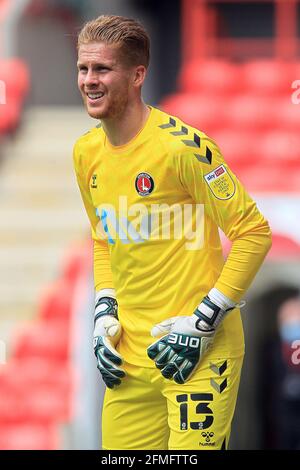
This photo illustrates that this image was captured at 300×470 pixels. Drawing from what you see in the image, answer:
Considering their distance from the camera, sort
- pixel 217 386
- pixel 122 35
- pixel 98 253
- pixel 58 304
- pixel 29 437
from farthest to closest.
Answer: pixel 58 304 → pixel 29 437 → pixel 98 253 → pixel 217 386 → pixel 122 35

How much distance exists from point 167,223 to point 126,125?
0.31 meters

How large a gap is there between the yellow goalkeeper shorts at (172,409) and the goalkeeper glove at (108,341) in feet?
0.15

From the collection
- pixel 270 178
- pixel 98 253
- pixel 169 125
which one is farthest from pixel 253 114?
pixel 169 125

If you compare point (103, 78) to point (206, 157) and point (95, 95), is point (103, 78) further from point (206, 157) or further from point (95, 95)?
point (206, 157)

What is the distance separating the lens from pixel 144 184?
439 centimetres

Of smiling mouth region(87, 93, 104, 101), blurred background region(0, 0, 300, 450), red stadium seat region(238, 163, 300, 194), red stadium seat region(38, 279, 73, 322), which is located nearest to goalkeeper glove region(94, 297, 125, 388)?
smiling mouth region(87, 93, 104, 101)

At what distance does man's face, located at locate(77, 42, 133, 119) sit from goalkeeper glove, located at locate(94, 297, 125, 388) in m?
0.63

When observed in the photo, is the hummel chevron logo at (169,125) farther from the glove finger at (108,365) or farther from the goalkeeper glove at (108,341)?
the glove finger at (108,365)

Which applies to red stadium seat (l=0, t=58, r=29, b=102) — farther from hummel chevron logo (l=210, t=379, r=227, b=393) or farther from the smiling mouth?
hummel chevron logo (l=210, t=379, r=227, b=393)

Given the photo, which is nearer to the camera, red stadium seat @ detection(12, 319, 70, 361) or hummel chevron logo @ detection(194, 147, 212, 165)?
hummel chevron logo @ detection(194, 147, 212, 165)

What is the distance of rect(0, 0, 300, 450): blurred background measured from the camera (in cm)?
891

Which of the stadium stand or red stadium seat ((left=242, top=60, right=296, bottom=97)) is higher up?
red stadium seat ((left=242, top=60, right=296, bottom=97))

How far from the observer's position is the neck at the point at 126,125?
14.5ft

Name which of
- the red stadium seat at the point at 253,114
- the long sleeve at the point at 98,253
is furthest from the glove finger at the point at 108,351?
the red stadium seat at the point at 253,114
